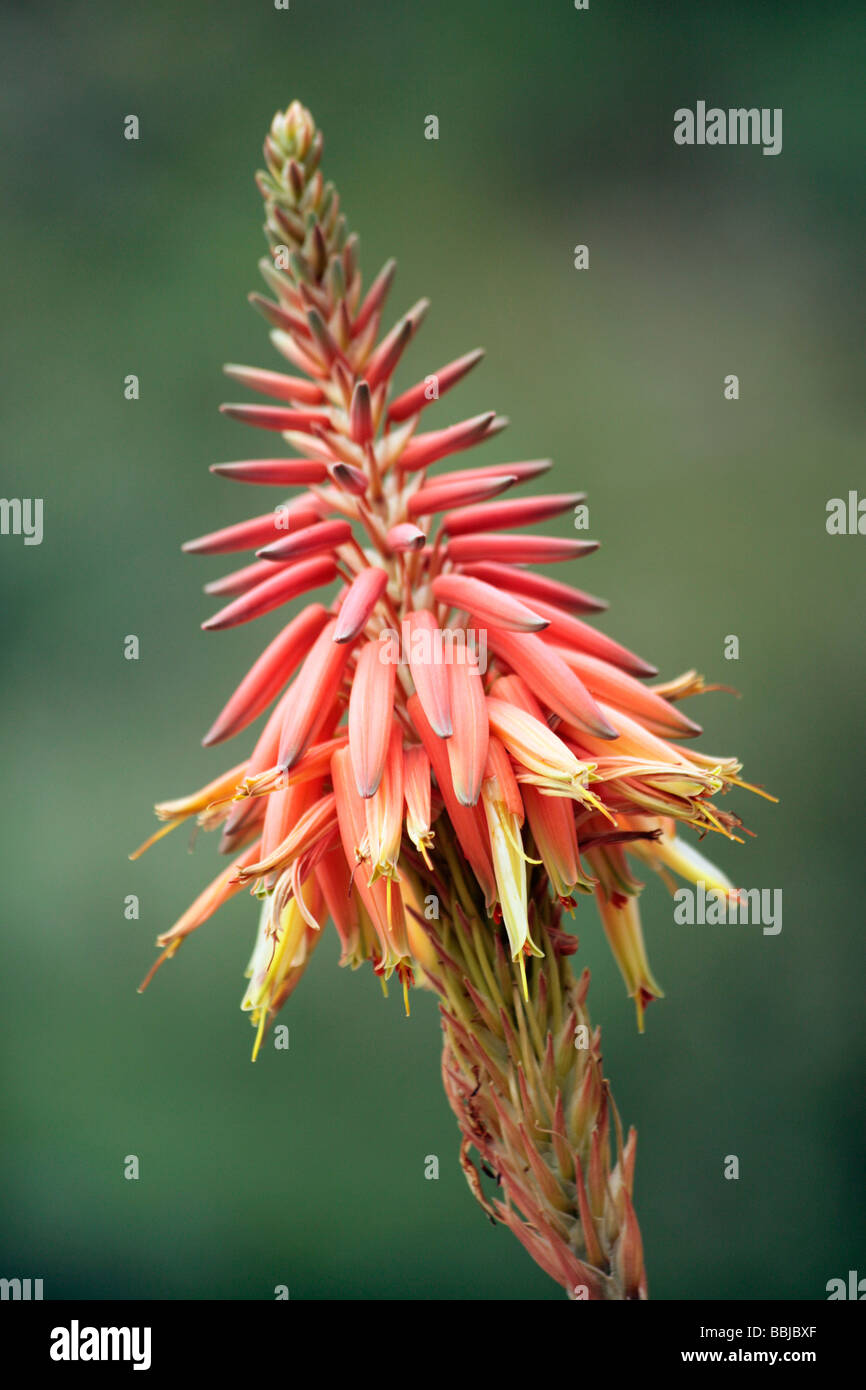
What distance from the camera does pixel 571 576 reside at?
4.50 meters

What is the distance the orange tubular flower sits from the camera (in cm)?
146

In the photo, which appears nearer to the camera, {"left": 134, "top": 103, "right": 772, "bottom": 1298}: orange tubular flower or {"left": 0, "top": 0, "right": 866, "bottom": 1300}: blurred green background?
{"left": 134, "top": 103, "right": 772, "bottom": 1298}: orange tubular flower

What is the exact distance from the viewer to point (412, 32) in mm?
4484

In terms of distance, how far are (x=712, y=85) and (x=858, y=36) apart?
0.56 meters

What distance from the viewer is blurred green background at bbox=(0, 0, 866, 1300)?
4.28 metres

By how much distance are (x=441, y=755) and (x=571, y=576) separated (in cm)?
312

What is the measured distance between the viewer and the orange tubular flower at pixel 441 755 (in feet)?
4.80

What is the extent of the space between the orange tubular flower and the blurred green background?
2629mm

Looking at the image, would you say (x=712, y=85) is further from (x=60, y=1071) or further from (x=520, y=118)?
(x=60, y=1071)

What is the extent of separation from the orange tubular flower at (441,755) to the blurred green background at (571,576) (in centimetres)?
263

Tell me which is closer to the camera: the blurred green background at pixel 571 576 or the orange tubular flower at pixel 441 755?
the orange tubular flower at pixel 441 755

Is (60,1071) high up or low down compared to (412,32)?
down

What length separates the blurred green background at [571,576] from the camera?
4277 millimetres
